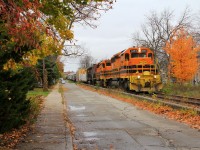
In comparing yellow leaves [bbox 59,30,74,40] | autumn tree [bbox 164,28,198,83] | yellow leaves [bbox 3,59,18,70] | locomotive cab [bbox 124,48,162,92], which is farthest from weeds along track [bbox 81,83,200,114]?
autumn tree [bbox 164,28,198,83]

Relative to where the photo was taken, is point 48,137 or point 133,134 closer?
point 48,137

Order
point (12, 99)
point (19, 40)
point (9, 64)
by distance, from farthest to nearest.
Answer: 1. point (12, 99)
2. point (9, 64)
3. point (19, 40)

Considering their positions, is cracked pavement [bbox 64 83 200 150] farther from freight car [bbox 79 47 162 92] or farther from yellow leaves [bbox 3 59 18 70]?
freight car [bbox 79 47 162 92]

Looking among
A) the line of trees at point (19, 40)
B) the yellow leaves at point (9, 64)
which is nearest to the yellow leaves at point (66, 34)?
the line of trees at point (19, 40)

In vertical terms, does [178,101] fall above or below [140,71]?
below

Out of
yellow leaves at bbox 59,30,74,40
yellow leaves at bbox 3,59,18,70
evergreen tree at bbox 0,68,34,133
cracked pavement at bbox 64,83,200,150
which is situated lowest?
cracked pavement at bbox 64,83,200,150

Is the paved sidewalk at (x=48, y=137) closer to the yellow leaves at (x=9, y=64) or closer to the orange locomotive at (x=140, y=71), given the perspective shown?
the yellow leaves at (x=9, y=64)

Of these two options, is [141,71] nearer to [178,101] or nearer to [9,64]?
[178,101]

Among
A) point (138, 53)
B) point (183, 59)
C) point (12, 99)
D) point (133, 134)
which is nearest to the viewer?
point (133, 134)

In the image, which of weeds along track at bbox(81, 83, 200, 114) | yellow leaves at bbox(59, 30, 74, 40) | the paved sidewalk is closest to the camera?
the paved sidewalk

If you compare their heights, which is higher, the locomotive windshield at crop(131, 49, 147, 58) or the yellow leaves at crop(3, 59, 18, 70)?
the locomotive windshield at crop(131, 49, 147, 58)

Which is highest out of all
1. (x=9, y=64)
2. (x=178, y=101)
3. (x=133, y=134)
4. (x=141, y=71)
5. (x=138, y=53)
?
(x=138, y=53)

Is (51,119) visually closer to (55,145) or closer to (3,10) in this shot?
(55,145)

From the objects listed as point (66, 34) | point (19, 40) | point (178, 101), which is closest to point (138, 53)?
point (178, 101)
